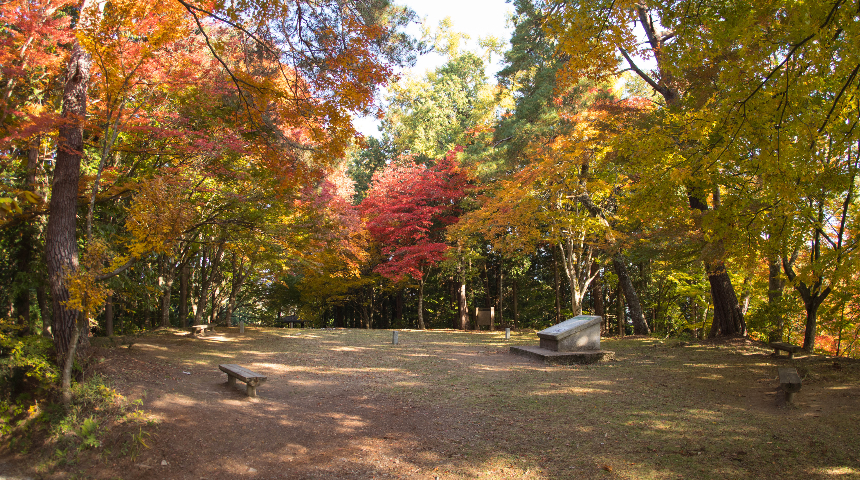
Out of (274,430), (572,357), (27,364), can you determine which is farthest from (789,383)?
(27,364)

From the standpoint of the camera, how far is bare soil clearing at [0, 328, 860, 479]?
438 centimetres

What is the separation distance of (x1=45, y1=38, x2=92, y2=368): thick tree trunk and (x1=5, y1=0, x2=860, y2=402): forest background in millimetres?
30

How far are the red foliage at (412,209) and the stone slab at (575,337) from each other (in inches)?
285

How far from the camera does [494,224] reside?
14477 mm

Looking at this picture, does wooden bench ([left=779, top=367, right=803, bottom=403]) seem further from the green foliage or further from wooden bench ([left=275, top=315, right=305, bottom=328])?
wooden bench ([left=275, top=315, right=305, bottom=328])

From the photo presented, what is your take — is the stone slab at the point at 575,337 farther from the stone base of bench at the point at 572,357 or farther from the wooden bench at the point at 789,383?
the wooden bench at the point at 789,383

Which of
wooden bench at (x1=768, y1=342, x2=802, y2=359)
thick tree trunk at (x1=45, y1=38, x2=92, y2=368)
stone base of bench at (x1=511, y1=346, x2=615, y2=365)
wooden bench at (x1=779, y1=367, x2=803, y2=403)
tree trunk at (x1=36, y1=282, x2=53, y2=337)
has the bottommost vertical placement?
stone base of bench at (x1=511, y1=346, x2=615, y2=365)

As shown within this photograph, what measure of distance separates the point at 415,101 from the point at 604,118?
51.0 feet

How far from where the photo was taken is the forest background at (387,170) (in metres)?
5.04

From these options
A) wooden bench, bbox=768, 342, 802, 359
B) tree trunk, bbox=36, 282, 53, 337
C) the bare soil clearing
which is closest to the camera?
the bare soil clearing

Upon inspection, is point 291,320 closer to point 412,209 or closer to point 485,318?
point 412,209

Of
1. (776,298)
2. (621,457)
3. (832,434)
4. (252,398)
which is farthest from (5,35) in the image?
(776,298)

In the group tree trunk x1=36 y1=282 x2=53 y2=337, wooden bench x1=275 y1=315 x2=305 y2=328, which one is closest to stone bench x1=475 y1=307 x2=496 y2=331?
wooden bench x1=275 y1=315 x2=305 y2=328

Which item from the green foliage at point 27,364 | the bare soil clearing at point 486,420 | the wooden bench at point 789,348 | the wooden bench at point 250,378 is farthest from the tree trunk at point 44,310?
the wooden bench at point 789,348
